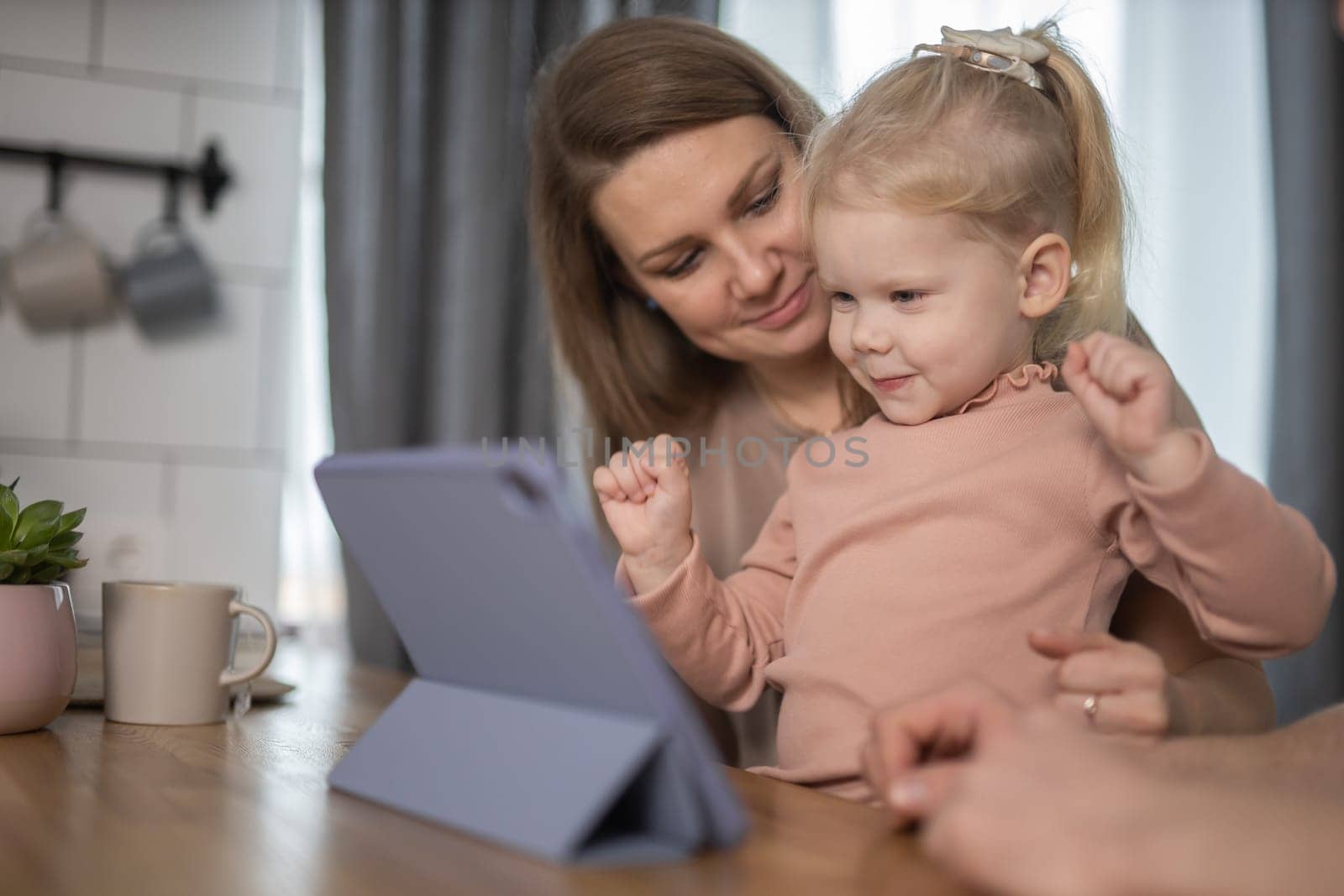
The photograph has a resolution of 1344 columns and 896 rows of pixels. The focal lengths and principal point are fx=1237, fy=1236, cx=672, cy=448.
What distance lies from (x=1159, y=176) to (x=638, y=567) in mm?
1787

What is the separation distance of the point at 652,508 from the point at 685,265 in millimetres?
444

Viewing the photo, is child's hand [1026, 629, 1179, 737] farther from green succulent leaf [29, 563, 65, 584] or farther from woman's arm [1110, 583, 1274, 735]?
green succulent leaf [29, 563, 65, 584]

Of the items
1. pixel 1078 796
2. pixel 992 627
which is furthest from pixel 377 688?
pixel 1078 796

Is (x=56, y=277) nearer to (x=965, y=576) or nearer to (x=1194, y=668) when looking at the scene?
(x=965, y=576)

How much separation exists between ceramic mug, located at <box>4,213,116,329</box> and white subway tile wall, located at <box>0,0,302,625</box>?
0.07m

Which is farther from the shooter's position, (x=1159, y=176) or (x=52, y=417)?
(x=1159, y=176)

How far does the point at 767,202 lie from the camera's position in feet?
4.48

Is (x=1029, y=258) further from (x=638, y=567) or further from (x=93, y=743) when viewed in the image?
(x=93, y=743)

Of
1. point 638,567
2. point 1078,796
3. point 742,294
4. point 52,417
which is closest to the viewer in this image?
point 1078,796

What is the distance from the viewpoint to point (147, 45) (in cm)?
220

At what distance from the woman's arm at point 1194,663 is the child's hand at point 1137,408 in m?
0.19

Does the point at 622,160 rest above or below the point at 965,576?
above

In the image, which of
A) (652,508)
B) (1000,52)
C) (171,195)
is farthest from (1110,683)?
(171,195)

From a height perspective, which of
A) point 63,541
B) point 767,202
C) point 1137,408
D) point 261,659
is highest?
point 767,202
